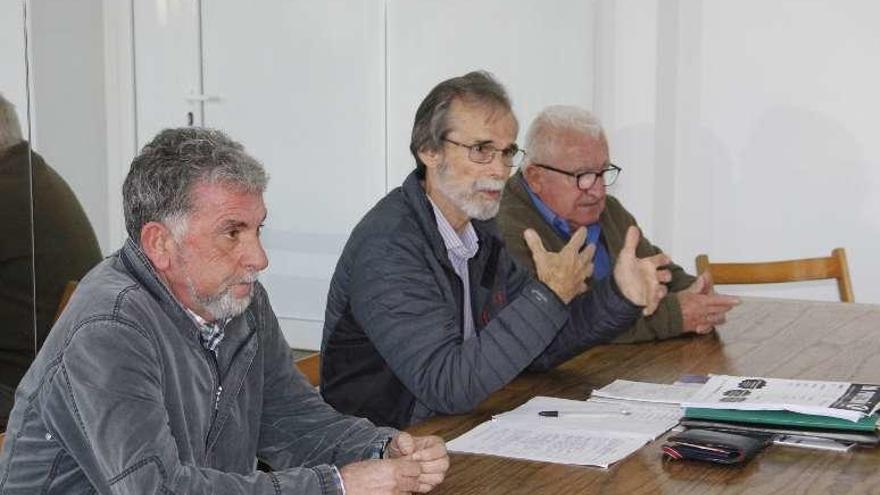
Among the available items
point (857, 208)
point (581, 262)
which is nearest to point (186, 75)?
point (857, 208)

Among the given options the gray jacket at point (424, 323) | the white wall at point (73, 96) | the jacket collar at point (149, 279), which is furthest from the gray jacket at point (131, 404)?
the white wall at point (73, 96)

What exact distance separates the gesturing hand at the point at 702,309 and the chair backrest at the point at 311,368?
0.91 m

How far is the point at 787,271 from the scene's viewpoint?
362 cm

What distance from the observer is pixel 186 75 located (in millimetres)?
5812

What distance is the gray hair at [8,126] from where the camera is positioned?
366 cm

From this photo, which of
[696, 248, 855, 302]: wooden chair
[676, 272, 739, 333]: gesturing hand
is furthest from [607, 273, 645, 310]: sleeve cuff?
[696, 248, 855, 302]: wooden chair

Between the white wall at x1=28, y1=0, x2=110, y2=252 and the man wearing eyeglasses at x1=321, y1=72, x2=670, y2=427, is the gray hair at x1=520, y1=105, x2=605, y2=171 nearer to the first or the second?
the man wearing eyeglasses at x1=321, y1=72, x2=670, y2=427

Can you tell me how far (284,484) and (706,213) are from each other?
144 inches

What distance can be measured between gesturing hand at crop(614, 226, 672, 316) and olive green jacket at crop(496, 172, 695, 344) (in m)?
0.46

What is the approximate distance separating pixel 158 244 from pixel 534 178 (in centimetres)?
162

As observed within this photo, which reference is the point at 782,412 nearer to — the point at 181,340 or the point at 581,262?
the point at 581,262

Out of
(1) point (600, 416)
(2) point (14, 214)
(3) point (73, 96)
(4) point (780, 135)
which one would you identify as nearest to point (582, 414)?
(1) point (600, 416)

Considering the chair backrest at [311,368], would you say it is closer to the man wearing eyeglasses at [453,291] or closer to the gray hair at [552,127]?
the man wearing eyeglasses at [453,291]

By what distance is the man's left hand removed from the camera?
170 cm
